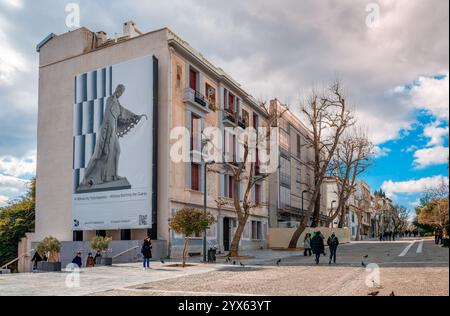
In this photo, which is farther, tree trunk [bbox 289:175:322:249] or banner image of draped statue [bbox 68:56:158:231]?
tree trunk [bbox 289:175:322:249]

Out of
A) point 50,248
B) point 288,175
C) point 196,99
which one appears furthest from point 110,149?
point 288,175

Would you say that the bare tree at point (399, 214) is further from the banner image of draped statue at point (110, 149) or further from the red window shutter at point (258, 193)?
the banner image of draped statue at point (110, 149)

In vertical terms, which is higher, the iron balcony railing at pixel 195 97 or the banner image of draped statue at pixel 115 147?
the iron balcony railing at pixel 195 97

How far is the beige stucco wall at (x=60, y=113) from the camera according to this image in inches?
1325

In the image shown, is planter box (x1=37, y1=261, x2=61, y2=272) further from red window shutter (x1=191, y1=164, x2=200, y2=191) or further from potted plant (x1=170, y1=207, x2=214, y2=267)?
red window shutter (x1=191, y1=164, x2=200, y2=191)

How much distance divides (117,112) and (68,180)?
6.53 metres

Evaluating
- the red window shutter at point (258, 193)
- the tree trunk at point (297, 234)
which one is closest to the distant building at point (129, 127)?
the tree trunk at point (297, 234)

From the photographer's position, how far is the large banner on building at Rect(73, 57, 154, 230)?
101 feet

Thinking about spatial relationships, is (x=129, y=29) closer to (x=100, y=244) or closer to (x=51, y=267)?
(x=100, y=244)

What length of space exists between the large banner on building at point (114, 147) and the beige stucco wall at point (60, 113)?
3.49ft

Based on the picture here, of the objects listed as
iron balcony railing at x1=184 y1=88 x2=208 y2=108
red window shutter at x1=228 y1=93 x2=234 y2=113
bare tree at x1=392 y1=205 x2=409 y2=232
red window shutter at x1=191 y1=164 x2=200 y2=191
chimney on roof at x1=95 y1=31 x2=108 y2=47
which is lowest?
bare tree at x1=392 y1=205 x2=409 y2=232

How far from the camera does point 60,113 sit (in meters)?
36.1

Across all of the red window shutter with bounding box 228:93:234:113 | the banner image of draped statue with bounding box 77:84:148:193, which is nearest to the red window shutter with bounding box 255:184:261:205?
the red window shutter with bounding box 228:93:234:113
